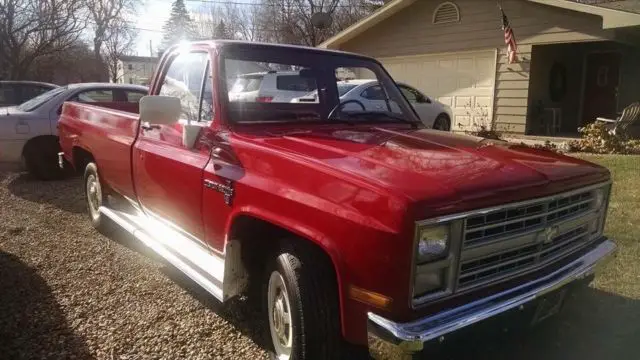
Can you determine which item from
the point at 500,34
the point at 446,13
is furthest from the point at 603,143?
the point at 446,13

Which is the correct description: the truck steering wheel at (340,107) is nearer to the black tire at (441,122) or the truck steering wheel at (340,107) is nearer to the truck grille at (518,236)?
the truck grille at (518,236)

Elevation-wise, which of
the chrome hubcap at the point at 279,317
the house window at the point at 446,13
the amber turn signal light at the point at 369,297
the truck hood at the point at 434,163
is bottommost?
the chrome hubcap at the point at 279,317

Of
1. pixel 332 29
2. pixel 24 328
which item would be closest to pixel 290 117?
pixel 24 328

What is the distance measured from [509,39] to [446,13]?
2390mm

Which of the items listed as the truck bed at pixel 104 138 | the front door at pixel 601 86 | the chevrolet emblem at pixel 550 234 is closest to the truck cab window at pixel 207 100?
the truck bed at pixel 104 138

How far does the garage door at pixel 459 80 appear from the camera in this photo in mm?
13633

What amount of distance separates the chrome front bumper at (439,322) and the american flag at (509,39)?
1079cm

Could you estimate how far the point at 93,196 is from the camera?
5758 mm

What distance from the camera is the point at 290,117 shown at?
3.65 m

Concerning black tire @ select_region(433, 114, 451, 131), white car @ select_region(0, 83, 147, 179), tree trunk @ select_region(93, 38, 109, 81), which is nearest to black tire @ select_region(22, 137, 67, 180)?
white car @ select_region(0, 83, 147, 179)

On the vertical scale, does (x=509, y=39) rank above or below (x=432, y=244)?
above

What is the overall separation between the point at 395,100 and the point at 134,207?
252 cm

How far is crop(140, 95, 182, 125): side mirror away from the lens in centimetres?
342

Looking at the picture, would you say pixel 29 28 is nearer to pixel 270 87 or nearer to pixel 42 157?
pixel 42 157
